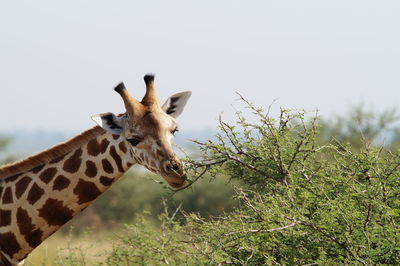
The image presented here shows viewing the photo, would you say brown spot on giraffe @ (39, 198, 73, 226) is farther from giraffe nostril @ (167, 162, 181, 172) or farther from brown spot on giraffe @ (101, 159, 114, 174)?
giraffe nostril @ (167, 162, 181, 172)

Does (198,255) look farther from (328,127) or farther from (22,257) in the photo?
(328,127)

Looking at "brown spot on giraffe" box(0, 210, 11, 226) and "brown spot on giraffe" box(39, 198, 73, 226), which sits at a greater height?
"brown spot on giraffe" box(39, 198, 73, 226)

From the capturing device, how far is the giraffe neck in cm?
687

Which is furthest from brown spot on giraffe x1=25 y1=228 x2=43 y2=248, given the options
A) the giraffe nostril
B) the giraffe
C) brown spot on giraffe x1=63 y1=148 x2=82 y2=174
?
the giraffe nostril

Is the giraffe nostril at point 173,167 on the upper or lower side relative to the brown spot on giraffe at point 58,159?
upper

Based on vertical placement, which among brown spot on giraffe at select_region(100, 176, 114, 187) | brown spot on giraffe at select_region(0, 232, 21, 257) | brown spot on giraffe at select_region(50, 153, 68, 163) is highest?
brown spot on giraffe at select_region(50, 153, 68, 163)

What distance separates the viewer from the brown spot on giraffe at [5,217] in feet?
23.4

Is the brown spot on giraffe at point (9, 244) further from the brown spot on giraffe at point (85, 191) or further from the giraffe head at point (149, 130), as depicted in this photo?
the giraffe head at point (149, 130)

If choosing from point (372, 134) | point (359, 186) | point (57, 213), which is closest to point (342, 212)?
point (359, 186)

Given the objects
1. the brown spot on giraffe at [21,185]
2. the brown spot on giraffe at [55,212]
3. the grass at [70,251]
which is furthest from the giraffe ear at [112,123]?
the grass at [70,251]

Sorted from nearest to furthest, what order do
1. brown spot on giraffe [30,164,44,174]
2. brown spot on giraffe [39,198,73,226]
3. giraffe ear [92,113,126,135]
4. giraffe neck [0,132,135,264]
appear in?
giraffe ear [92,113,126,135]
giraffe neck [0,132,135,264]
brown spot on giraffe [39,198,73,226]
brown spot on giraffe [30,164,44,174]

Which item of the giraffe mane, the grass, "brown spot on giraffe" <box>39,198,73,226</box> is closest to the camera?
"brown spot on giraffe" <box>39,198,73,226</box>

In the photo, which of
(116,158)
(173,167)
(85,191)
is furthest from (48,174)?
(173,167)

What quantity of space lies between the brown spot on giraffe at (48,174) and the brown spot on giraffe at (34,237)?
433 mm
